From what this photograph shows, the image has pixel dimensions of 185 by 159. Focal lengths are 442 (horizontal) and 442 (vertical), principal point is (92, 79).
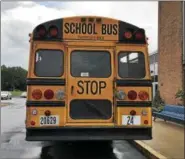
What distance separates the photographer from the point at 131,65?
931 cm

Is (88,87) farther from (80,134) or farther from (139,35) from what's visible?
(139,35)

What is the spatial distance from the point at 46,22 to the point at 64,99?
5.31ft

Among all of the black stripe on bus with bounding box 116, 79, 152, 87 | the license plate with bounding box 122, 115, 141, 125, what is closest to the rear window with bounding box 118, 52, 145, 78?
the black stripe on bus with bounding box 116, 79, 152, 87

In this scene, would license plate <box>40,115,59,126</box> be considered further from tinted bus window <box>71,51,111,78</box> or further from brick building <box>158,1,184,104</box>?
brick building <box>158,1,184,104</box>

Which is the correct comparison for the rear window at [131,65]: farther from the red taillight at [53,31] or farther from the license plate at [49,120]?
the license plate at [49,120]

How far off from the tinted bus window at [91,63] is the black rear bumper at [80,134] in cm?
114

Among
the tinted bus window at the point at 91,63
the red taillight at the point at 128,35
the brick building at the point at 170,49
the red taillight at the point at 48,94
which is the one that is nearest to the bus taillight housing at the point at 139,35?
the red taillight at the point at 128,35

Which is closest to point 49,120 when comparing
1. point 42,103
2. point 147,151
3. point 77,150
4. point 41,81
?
point 42,103

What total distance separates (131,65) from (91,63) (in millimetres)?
846

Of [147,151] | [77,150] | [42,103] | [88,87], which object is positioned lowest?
[77,150]

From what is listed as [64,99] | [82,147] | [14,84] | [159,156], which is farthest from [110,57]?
[14,84]

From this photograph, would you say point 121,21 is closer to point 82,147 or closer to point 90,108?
point 90,108

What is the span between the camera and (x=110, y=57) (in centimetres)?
931

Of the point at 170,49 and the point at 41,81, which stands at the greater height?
the point at 170,49
